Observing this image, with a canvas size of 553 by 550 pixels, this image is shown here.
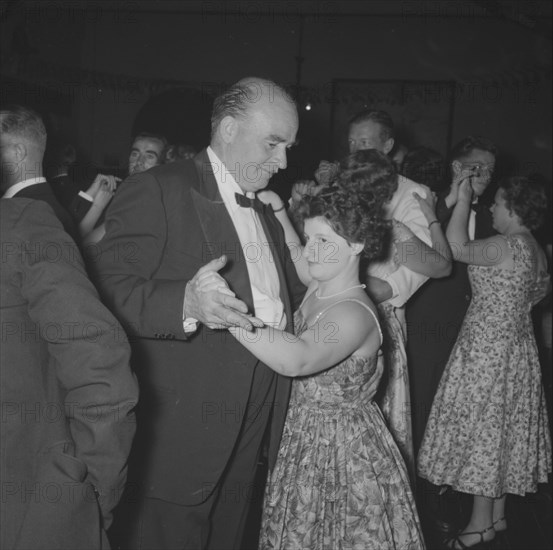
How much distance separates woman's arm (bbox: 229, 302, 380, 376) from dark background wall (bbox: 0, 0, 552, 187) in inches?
231

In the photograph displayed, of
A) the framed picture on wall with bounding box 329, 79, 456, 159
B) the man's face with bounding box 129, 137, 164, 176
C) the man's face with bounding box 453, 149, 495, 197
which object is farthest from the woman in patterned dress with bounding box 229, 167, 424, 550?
the framed picture on wall with bounding box 329, 79, 456, 159

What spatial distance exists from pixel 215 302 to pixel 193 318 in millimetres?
174

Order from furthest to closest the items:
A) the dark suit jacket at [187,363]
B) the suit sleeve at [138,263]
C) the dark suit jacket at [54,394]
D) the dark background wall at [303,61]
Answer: the dark background wall at [303,61] < the dark suit jacket at [187,363] < the suit sleeve at [138,263] < the dark suit jacket at [54,394]

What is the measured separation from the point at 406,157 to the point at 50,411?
2.57m

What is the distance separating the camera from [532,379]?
315 centimetres

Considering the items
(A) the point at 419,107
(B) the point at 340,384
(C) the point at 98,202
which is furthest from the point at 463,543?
(A) the point at 419,107

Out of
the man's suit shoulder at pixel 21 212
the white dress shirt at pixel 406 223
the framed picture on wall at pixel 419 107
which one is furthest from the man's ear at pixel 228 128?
the framed picture on wall at pixel 419 107

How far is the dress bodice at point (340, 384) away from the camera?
1.95 meters

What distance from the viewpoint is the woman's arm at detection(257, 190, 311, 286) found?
239cm

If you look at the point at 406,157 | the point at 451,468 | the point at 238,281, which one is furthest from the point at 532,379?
the point at 238,281

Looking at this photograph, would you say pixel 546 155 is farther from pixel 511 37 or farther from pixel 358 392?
pixel 358 392

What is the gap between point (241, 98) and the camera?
6.27 ft

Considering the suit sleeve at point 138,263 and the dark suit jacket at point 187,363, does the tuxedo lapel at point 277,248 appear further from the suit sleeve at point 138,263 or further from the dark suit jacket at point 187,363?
the suit sleeve at point 138,263

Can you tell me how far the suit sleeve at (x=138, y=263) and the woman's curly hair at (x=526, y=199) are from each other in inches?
76.6
